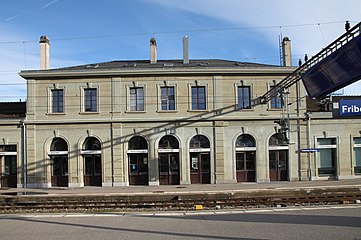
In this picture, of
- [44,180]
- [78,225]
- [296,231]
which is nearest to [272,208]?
[296,231]

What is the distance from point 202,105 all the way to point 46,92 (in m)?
11.7

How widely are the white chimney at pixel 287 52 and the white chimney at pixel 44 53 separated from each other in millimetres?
19041

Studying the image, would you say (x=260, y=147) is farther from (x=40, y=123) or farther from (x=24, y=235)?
(x=24, y=235)

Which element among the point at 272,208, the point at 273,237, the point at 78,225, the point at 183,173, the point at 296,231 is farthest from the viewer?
the point at 183,173

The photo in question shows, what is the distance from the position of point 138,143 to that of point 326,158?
46.7ft

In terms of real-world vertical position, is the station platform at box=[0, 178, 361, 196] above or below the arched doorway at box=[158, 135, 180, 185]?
below

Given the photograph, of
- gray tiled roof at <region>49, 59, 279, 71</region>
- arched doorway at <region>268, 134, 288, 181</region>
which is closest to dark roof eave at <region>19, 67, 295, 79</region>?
gray tiled roof at <region>49, 59, 279, 71</region>

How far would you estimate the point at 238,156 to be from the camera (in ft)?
87.9

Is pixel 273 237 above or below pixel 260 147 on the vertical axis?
below

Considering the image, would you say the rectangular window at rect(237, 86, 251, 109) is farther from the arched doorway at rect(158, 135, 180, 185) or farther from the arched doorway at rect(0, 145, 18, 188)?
the arched doorway at rect(0, 145, 18, 188)

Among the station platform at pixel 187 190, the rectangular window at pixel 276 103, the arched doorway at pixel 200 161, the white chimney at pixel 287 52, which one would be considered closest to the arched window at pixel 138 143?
the station platform at pixel 187 190

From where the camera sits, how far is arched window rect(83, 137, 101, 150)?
26.7 metres

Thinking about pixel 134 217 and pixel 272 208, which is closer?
pixel 134 217

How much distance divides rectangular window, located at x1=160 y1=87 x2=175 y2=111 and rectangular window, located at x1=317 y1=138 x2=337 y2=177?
11.4 m
